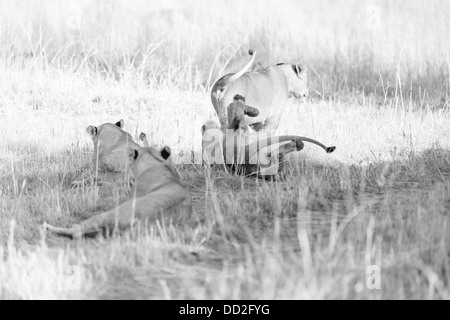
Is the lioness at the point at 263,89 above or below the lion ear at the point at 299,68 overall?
below

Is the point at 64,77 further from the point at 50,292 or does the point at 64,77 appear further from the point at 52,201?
the point at 50,292

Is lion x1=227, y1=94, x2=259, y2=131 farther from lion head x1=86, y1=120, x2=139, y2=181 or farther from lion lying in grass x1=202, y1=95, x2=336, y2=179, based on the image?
lion head x1=86, y1=120, x2=139, y2=181

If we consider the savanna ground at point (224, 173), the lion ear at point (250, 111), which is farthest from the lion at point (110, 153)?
the lion ear at point (250, 111)

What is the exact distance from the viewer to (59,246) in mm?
5434

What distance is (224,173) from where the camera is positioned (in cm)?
771

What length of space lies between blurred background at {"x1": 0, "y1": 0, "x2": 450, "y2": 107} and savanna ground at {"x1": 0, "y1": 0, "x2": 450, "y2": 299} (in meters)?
0.04

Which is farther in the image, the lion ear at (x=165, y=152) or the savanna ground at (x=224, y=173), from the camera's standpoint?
the lion ear at (x=165, y=152)

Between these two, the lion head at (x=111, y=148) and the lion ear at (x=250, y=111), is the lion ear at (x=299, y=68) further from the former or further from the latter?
the lion head at (x=111, y=148)

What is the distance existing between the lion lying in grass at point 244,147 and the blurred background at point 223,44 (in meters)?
3.87

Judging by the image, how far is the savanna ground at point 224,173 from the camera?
183 inches

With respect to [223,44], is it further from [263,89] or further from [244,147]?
[244,147]

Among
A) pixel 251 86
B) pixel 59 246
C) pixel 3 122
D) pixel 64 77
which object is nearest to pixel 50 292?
pixel 59 246

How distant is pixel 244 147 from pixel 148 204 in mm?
2304

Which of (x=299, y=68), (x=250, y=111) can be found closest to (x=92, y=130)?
(x=250, y=111)
